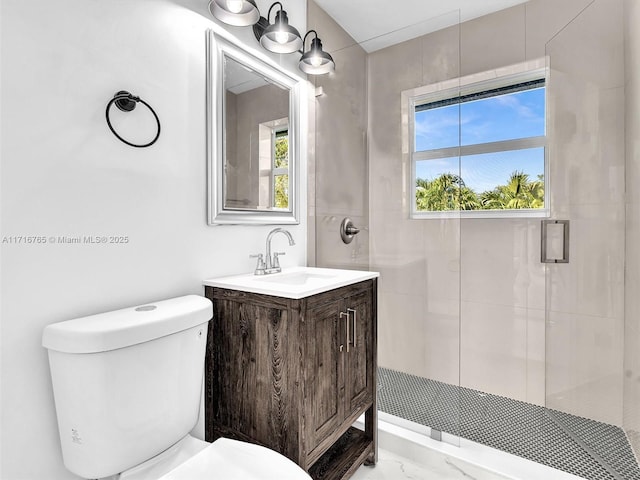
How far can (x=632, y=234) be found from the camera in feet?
4.90

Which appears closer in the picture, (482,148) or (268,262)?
(268,262)

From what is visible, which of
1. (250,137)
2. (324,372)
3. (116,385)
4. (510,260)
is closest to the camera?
(116,385)

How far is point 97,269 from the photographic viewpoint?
1.08 m

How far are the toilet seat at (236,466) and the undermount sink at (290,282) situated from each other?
1.52 ft

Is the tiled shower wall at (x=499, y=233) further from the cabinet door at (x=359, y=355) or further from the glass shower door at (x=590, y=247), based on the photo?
the cabinet door at (x=359, y=355)

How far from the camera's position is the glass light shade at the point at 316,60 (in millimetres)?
1788

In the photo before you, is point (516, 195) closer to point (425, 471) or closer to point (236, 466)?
point (425, 471)

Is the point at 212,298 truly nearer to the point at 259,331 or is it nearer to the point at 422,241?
the point at 259,331

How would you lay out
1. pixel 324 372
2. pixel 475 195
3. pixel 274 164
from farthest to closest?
pixel 475 195, pixel 274 164, pixel 324 372

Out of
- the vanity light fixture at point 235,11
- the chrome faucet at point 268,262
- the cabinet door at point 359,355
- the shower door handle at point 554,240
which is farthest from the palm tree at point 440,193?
the vanity light fixture at point 235,11

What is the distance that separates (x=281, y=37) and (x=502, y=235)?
1657 mm

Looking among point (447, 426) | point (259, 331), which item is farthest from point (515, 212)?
point (259, 331)

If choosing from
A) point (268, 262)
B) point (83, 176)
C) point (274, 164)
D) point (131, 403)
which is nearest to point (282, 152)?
point (274, 164)

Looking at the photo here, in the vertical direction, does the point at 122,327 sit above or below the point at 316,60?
below
